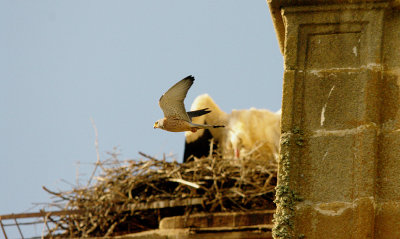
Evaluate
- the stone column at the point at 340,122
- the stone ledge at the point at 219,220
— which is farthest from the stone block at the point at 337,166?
the stone ledge at the point at 219,220

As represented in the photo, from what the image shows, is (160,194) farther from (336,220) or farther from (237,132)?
(336,220)

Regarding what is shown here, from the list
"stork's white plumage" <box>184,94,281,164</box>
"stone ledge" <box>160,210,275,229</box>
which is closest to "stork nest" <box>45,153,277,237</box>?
"stone ledge" <box>160,210,275,229</box>

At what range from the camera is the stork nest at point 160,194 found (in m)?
10.8

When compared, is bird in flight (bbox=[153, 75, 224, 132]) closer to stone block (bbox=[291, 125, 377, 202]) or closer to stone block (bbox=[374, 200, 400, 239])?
stone block (bbox=[291, 125, 377, 202])

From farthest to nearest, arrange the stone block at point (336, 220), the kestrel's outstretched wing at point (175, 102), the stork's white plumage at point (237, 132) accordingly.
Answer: the stork's white plumage at point (237, 132), the kestrel's outstretched wing at point (175, 102), the stone block at point (336, 220)

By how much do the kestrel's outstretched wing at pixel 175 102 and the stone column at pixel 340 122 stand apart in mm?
838

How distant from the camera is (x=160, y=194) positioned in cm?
1134

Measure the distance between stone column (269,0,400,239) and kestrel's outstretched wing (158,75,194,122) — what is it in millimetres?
838

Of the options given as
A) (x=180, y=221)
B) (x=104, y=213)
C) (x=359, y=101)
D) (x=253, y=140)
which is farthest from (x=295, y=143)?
(x=253, y=140)

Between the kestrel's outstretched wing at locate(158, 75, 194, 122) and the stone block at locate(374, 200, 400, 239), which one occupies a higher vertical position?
the kestrel's outstretched wing at locate(158, 75, 194, 122)

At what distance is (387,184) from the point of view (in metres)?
4.75

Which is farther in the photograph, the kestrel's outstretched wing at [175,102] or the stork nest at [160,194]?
the stork nest at [160,194]

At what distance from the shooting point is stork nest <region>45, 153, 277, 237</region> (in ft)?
35.4

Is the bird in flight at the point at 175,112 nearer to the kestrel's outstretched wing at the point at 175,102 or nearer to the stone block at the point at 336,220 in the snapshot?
the kestrel's outstretched wing at the point at 175,102
